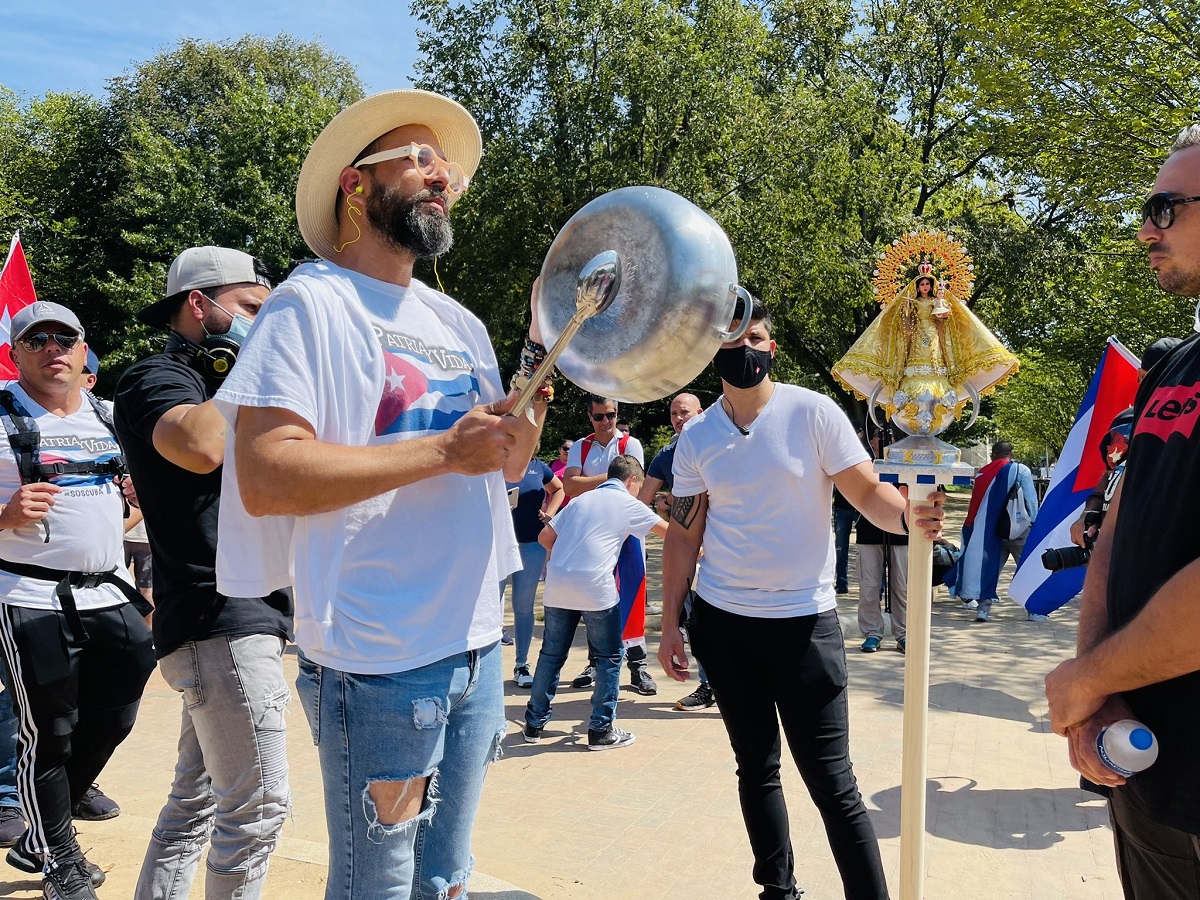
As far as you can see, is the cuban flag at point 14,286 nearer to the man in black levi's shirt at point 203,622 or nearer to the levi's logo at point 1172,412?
the man in black levi's shirt at point 203,622

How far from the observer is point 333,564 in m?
2.06

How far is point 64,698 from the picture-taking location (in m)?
3.87

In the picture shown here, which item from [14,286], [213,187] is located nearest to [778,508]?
[14,286]

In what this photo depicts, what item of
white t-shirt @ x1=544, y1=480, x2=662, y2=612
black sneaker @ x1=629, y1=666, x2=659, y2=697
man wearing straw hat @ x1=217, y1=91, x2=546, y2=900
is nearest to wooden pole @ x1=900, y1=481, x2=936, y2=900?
man wearing straw hat @ x1=217, y1=91, x2=546, y2=900

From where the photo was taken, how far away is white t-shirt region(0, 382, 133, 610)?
3977 millimetres

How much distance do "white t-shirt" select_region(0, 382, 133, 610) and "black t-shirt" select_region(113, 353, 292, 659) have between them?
1169mm

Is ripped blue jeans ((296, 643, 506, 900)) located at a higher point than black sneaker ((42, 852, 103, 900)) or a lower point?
higher

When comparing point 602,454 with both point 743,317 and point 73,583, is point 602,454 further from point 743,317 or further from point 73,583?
point 743,317

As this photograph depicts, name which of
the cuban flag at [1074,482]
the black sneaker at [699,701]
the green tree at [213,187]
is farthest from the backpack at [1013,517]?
the green tree at [213,187]

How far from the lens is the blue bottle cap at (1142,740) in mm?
1860

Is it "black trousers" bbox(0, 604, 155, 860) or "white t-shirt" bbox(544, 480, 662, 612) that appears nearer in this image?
"black trousers" bbox(0, 604, 155, 860)

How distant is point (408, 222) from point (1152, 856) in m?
2.19

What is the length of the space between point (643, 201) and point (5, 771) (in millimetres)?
4606

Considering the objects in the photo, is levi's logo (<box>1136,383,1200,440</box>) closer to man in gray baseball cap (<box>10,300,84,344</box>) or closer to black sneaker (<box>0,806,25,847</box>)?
man in gray baseball cap (<box>10,300,84,344</box>)
